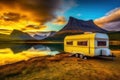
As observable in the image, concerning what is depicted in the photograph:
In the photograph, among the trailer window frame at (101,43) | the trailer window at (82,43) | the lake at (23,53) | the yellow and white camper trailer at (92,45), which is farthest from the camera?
the lake at (23,53)

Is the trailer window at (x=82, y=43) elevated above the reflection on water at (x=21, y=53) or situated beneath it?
elevated above

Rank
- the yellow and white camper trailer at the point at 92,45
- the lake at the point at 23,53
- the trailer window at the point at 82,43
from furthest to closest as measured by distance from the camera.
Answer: the lake at the point at 23,53, the trailer window at the point at 82,43, the yellow and white camper trailer at the point at 92,45

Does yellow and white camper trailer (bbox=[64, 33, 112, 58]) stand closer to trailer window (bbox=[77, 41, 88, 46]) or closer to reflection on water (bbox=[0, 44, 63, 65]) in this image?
trailer window (bbox=[77, 41, 88, 46])

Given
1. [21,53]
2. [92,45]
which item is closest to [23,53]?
[21,53]

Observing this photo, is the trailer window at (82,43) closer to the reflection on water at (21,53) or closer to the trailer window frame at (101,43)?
the trailer window frame at (101,43)

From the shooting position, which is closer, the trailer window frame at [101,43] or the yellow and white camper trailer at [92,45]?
the yellow and white camper trailer at [92,45]

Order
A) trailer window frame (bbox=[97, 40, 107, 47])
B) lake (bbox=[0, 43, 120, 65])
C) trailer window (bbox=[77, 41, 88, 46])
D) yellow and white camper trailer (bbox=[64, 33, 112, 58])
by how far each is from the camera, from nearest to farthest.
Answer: yellow and white camper trailer (bbox=[64, 33, 112, 58]) → trailer window frame (bbox=[97, 40, 107, 47]) → trailer window (bbox=[77, 41, 88, 46]) → lake (bbox=[0, 43, 120, 65])

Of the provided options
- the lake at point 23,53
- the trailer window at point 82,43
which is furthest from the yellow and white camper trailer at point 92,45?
the lake at point 23,53

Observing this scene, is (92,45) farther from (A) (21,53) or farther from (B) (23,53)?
(A) (21,53)

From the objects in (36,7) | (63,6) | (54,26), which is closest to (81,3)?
(63,6)

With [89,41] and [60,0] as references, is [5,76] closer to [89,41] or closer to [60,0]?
[89,41]

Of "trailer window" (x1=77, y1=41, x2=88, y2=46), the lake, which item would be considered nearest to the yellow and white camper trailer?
"trailer window" (x1=77, y1=41, x2=88, y2=46)

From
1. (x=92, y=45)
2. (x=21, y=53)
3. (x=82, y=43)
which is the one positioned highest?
(x=82, y=43)

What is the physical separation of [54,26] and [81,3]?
50.8 ft
